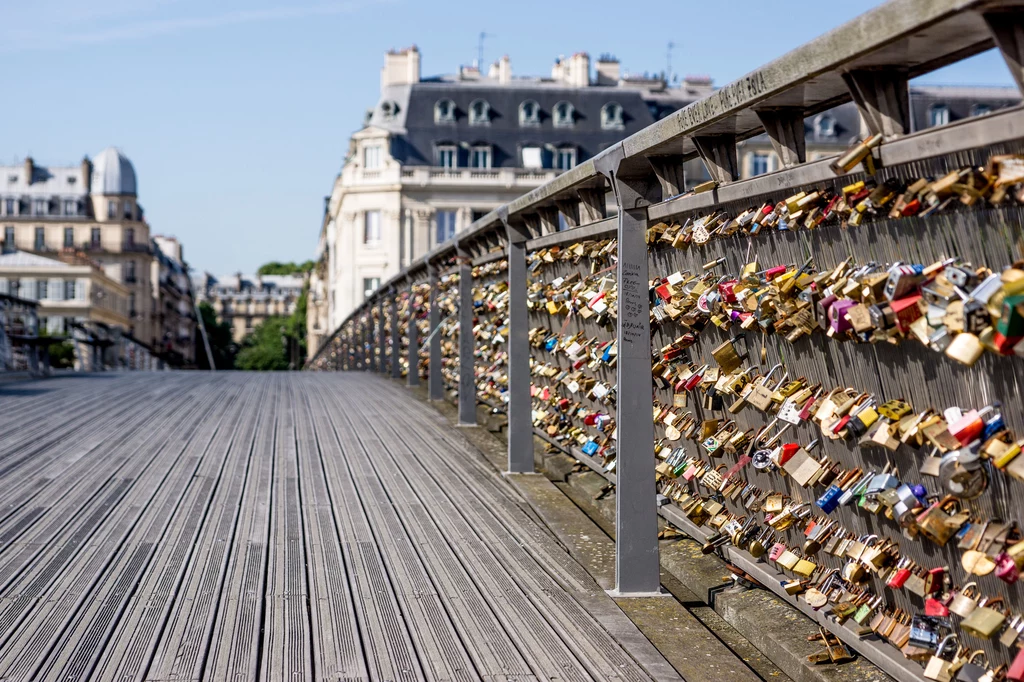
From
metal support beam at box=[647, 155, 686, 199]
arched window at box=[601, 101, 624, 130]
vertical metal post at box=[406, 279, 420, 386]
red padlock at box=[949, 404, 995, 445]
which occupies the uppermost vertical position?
arched window at box=[601, 101, 624, 130]

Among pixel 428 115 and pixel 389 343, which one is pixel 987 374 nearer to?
pixel 389 343

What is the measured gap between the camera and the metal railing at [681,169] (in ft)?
9.42

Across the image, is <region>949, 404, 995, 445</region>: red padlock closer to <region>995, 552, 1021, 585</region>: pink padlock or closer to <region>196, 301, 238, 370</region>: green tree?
<region>995, 552, 1021, 585</region>: pink padlock

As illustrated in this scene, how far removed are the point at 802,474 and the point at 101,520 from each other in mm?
4009

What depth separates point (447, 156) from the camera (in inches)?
2562

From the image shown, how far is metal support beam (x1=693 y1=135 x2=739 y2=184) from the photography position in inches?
181

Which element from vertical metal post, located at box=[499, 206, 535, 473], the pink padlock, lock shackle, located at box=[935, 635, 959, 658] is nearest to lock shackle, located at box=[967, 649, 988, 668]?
lock shackle, located at box=[935, 635, 959, 658]

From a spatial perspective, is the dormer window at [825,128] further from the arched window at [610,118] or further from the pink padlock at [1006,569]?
the pink padlock at [1006,569]

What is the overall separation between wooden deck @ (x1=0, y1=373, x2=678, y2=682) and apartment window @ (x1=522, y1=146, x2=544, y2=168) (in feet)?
185

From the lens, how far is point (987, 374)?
3023mm

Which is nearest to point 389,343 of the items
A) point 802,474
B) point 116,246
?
point 802,474

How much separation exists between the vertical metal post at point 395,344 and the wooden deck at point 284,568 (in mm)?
6577

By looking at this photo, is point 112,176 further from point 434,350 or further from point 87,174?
point 434,350

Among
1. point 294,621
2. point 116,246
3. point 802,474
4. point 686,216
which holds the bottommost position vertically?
point 294,621
